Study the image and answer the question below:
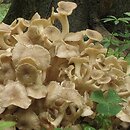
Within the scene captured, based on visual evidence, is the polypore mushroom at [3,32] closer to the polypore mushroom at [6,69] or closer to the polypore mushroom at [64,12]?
the polypore mushroom at [6,69]

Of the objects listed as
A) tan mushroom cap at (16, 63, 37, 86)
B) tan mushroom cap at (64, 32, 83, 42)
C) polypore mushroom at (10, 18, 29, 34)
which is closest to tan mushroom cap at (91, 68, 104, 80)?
tan mushroom cap at (64, 32, 83, 42)

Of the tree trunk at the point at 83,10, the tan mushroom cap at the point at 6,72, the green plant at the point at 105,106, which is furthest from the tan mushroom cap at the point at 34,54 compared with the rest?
the tree trunk at the point at 83,10

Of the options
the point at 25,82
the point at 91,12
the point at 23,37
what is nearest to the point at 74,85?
the point at 25,82

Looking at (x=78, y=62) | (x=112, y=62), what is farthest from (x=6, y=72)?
(x=112, y=62)

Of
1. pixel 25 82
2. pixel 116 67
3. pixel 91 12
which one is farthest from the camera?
pixel 91 12

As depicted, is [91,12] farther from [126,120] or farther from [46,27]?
[126,120]
